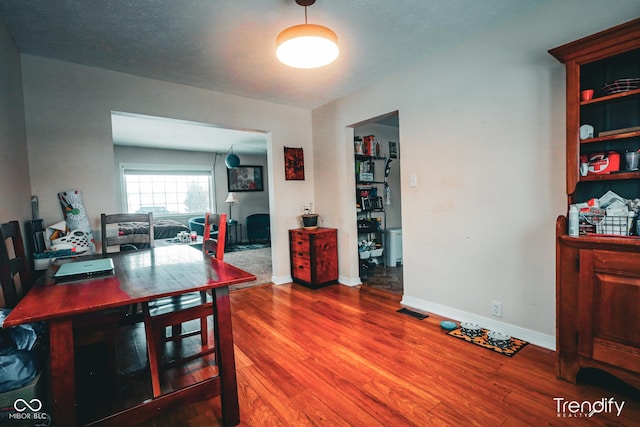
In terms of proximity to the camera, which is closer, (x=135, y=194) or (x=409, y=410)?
(x=409, y=410)

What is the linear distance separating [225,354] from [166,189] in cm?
727

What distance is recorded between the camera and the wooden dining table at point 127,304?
114cm

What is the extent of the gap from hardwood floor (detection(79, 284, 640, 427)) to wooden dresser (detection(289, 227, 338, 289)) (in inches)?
44.5

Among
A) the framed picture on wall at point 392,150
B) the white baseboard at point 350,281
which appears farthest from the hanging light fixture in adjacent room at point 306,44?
the framed picture on wall at point 392,150

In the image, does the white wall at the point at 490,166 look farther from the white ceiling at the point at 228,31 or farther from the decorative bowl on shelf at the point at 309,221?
the decorative bowl on shelf at the point at 309,221

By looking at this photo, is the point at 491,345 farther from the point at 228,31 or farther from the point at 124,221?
the point at 124,221

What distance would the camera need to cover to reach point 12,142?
7.18 feet

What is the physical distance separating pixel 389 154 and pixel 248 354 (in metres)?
3.86

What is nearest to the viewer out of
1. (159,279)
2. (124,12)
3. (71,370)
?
(71,370)

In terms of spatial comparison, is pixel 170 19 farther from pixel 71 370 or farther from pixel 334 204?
pixel 334 204

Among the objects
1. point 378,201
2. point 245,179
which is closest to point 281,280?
point 378,201

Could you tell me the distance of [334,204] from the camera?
4.06 m

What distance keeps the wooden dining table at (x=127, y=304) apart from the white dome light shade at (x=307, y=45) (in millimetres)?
1370

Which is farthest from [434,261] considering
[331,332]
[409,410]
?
[409,410]
